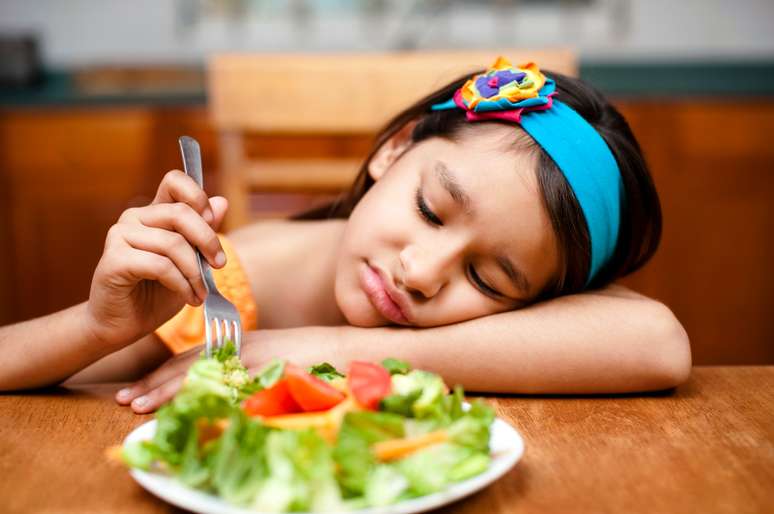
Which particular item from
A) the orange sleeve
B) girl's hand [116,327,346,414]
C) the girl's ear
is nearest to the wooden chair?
the girl's ear

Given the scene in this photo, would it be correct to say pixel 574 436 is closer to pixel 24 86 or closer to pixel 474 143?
pixel 474 143

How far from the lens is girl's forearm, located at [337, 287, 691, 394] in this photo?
902mm

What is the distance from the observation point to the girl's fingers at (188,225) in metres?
0.83

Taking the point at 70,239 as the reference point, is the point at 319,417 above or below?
above

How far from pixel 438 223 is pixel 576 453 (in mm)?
361

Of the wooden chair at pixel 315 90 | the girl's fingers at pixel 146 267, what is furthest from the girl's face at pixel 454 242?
the wooden chair at pixel 315 90

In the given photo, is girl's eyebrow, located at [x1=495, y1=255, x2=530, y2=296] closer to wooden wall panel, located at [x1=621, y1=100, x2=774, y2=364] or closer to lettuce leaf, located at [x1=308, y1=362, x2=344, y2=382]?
lettuce leaf, located at [x1=308, y1=362, x2=344, y2=382]

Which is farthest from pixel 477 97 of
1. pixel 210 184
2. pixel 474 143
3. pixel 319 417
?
pixel 210 184

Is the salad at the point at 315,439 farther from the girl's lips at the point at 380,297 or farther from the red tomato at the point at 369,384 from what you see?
the girl's lips at the point at 380,297

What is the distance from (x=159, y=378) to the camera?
880 mm

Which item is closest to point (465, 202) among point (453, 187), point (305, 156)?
point (453, 187)

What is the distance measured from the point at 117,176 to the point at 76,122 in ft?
0.65

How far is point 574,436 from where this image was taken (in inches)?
29.6

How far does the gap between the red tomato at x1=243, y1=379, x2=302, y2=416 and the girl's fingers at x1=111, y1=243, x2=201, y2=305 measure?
223 mm
